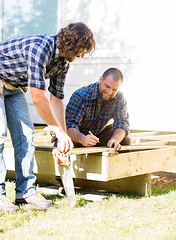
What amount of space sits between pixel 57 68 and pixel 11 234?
1.29 metres

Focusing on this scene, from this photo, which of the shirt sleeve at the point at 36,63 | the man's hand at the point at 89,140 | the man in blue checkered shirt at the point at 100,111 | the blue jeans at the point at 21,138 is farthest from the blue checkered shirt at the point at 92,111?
the shirt sleeve at the point at 36,63

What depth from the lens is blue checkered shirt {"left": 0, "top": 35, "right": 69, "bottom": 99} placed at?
300 cm

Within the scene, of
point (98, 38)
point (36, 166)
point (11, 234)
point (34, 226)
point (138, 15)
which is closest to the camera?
point (11, 234)

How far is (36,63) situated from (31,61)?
38 mm

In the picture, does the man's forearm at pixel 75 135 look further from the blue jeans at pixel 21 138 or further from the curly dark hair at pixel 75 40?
the curly dark hair at pixel 75 40

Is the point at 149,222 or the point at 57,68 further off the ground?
the point at 57,68

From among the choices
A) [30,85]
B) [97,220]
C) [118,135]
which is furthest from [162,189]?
[30,85]

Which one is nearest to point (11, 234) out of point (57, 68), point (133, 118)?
point (57, 68)

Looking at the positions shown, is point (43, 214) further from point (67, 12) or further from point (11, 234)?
point (67, 12)

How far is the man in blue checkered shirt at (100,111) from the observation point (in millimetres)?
3859

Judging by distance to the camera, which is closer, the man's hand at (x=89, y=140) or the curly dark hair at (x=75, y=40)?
the curly dark hair at (x=75, y=40)

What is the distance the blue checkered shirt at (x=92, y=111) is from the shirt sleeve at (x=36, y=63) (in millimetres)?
973

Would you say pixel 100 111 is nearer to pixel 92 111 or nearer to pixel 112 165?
pixel 92 111

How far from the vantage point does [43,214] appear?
3.12m
